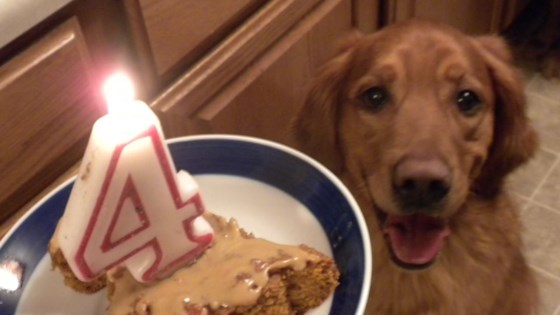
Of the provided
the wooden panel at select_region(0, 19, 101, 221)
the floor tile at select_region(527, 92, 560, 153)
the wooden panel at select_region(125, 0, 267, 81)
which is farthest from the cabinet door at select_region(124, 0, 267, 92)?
the floor tile at select_region(527, 92, 560, 153)

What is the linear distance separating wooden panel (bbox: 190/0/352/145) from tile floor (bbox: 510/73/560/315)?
2.49ft

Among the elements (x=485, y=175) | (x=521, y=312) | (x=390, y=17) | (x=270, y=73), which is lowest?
(x=521, y=312)

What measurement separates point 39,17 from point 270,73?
1.79 feet

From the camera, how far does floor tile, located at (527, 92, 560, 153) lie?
1.92 meters

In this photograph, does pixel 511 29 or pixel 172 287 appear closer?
pixel 172 287

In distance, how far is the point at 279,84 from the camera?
1.20 m

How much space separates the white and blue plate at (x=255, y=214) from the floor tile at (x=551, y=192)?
4.21 ft

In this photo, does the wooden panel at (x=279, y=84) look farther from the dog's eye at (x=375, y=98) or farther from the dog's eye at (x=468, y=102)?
the dog's eye at (x=468, y=102)

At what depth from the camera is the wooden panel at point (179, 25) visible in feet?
2.81

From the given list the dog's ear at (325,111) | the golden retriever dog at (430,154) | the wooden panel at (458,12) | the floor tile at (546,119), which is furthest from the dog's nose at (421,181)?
the floor tile at (546,119)

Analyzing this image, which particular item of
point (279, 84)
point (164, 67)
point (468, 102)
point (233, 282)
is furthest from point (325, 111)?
point (233, 282)

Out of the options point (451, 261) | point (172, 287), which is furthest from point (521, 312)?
point (172, 287)

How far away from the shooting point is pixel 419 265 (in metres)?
1.09

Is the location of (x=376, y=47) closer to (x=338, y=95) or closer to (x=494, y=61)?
(x=338, y=95)
